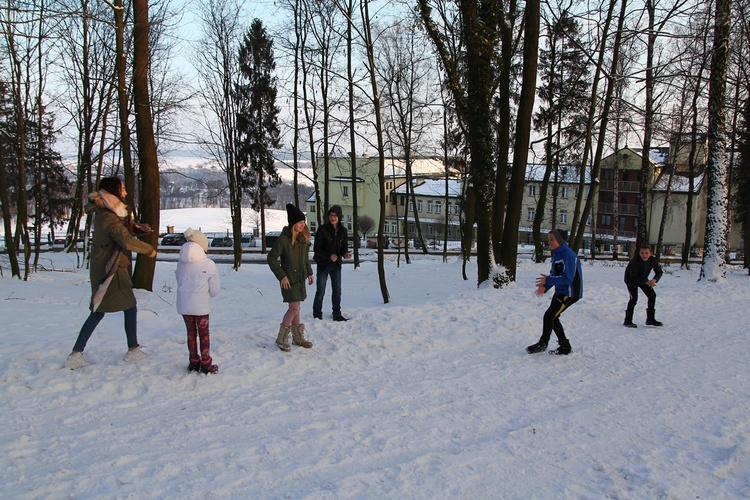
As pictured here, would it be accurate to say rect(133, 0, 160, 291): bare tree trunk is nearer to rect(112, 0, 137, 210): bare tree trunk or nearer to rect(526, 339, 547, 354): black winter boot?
rect(112, 0, 137, 210): bare tree trunk

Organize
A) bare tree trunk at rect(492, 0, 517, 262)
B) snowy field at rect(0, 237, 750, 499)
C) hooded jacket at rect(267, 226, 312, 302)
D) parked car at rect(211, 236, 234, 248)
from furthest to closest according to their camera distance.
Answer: parked car at rect(211, 236, 234, 248) < bare tree trunk at rect(492, 0, 517, 262) < hooded jacket at rect(267, 226, 312, 302) < snowy field at rect(0, 237, 750, 499)

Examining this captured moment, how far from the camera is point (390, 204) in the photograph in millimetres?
72500

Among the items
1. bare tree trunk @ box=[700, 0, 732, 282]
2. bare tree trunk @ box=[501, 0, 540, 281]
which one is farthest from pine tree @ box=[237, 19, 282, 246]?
bare tree trunk @ box=[700, 0, 732, 282]

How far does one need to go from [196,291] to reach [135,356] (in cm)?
118

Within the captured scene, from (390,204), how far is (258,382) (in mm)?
67514

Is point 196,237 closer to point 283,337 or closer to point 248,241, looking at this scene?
point 283,337

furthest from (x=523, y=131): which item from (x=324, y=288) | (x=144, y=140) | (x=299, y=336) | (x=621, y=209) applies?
(x=621, y=209)

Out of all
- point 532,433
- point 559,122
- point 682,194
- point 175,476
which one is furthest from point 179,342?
point 682,194

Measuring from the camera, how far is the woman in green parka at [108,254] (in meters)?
5.25

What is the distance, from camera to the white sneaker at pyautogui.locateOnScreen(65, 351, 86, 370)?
5.39m

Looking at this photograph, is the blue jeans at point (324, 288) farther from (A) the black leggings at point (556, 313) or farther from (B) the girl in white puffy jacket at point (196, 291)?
(A) the black leggings at point (556, 313)

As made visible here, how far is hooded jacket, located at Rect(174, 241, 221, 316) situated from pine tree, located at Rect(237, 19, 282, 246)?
20070 mm

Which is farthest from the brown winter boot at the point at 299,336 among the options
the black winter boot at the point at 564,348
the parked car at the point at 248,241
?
the parked car at the point at 248,241

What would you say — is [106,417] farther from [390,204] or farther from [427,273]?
[390,204]
